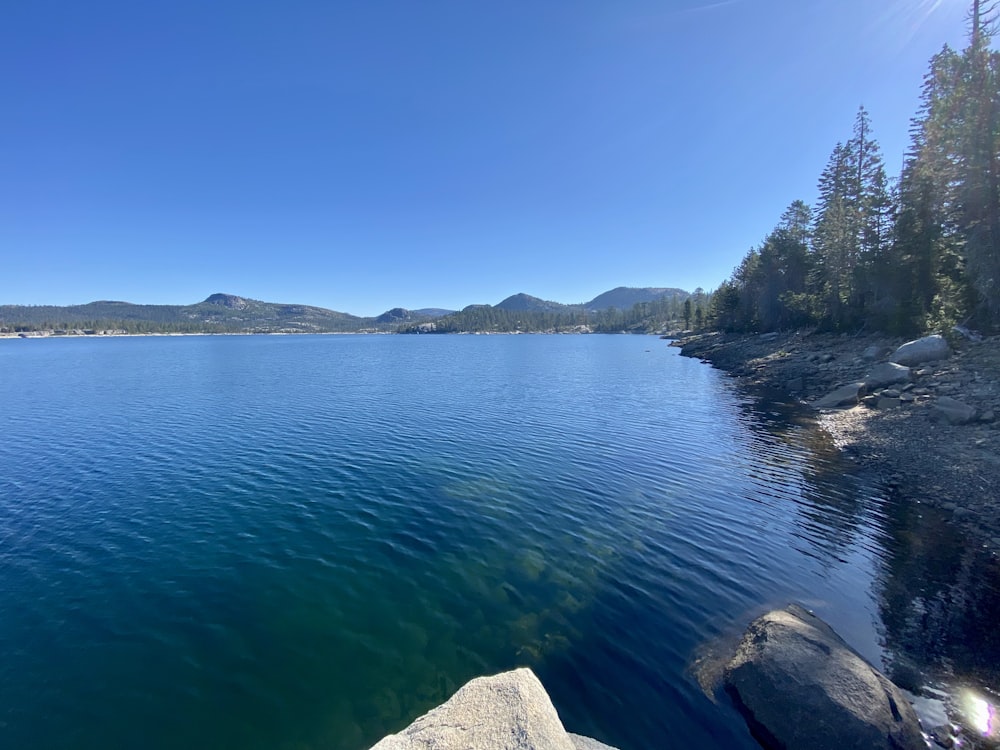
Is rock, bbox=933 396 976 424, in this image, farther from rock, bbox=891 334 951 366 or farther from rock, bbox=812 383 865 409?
rock, bbox=891 334 951 366

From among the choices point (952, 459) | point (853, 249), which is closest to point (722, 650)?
point (952, 459)

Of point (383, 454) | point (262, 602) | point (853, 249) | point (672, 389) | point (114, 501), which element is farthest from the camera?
point (853, 249)

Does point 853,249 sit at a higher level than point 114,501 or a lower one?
higher

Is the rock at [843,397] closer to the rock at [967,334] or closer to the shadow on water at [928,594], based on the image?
the rock at [967,334]

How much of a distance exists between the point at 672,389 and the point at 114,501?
52.8m

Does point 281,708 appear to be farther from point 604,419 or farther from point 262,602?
point 604,419

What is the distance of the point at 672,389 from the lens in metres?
53.4

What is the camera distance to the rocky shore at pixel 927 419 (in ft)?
62.1

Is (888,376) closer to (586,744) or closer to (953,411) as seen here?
(953,411)

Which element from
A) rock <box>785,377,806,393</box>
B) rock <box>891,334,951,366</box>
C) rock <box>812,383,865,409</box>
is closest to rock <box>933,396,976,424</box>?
rock <box>812,383,865,409</box>

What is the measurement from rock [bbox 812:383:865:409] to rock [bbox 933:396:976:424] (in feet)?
29.5

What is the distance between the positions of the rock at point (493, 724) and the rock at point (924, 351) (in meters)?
42.7

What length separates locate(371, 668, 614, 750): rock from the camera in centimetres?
666

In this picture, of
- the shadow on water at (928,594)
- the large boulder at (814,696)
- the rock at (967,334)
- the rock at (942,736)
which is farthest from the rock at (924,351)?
the rock at (942,736)
